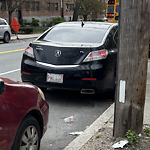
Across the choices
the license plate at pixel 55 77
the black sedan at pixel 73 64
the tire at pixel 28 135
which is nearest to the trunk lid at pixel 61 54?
the black sedan at pixel 73 64

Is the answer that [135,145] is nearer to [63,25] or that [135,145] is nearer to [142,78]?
[142,78]

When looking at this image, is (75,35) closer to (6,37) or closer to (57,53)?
(57,53)

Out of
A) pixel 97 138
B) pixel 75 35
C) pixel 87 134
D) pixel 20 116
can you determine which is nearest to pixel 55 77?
pixel 75 35

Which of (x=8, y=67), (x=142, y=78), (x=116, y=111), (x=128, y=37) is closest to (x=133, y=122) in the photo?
(x=116, y=111)

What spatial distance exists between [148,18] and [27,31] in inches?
1233

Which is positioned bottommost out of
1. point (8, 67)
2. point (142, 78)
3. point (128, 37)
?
point (8, 67)

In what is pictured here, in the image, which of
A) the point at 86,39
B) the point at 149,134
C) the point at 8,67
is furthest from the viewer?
the point at 8,67

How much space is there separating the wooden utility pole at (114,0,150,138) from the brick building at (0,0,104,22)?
46.5 metres

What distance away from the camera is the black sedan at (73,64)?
5945mm

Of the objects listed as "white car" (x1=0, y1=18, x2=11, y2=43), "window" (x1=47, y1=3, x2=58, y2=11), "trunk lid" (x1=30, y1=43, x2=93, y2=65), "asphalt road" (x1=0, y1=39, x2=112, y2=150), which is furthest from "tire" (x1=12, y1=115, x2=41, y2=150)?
"window" (x1=47, y1=3, x2=58, y2=11)

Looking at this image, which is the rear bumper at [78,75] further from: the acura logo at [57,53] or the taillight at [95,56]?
the acura logo at [57,53]

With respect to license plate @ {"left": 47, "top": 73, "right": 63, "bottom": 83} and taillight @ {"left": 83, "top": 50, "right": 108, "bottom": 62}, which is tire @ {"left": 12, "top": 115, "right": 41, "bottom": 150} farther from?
taillight @ {"left": 83, "top": 50, "right": 108, "bottom": 62}

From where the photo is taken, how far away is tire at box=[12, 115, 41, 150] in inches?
125

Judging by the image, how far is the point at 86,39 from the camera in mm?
6527
